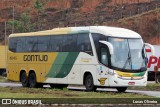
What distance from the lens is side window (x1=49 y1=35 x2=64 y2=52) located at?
3200 cm

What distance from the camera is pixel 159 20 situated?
Result: 8094 centimetres

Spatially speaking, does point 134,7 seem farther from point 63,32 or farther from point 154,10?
point 63,32

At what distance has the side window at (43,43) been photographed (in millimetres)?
33219

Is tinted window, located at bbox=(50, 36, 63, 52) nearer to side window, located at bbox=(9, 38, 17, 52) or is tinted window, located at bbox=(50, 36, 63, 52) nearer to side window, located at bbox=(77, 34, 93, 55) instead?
side window, located at bbox=(77, 34, 93, 55)

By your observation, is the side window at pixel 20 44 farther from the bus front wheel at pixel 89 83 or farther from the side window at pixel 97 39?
the side window at pixel 97 39

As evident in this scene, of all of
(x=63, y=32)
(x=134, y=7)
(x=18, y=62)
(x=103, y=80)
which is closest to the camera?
(x=103, y=80)

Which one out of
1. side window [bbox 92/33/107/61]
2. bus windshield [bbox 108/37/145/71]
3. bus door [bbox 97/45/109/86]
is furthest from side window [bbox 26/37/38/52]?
bus windshield [bbox 108/37/145/71]

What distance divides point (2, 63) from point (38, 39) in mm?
28660

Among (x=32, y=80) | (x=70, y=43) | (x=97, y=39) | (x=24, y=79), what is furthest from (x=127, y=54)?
(x=24, y=79)

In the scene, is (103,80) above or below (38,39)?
below

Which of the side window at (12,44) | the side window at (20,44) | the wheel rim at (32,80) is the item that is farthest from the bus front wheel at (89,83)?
the side window at (12,44)

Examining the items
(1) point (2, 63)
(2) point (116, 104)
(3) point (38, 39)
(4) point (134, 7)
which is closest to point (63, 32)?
(3) point (38, 39)

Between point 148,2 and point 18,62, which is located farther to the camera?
point 148,2

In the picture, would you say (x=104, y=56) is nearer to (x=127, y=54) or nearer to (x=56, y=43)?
(x=127, y=54)
